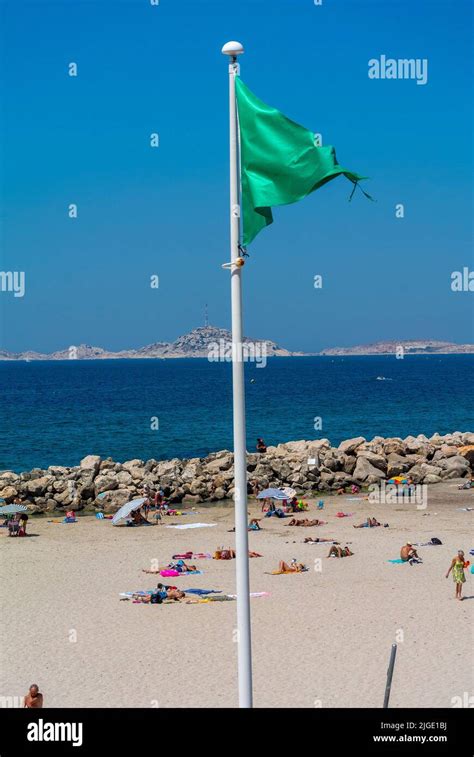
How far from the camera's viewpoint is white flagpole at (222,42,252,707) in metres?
10.3

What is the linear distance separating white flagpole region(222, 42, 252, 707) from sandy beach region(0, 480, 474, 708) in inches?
222

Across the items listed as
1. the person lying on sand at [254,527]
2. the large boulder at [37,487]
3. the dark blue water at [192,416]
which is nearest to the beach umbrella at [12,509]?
the large boulder at [37,487]

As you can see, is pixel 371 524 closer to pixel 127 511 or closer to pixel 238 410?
pixel 127 511

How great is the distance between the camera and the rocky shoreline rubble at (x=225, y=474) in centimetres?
3838

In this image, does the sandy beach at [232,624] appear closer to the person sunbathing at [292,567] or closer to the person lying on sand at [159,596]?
the person sunbathing at [292,567]

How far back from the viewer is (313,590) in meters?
23.2

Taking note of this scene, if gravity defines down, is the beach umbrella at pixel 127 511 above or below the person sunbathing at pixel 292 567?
above

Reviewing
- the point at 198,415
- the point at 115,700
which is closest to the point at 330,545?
the point at 115,700

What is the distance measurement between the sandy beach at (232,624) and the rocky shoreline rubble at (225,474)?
6.81m

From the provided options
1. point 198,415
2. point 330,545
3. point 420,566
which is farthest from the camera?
point 198,415

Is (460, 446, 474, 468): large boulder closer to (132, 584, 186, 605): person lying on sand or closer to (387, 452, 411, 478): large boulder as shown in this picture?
(387, 452, 411, 478): large boulder

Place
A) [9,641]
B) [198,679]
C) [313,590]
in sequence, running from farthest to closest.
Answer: [313,590]
[9,641]
[198,679]
